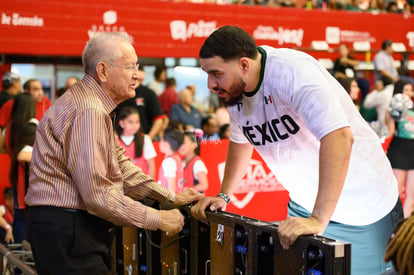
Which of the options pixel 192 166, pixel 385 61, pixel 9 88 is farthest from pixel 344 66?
pixel 9 88

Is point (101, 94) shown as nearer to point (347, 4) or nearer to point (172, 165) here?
point (172, 165)

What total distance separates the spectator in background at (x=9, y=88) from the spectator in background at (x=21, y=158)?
212cm

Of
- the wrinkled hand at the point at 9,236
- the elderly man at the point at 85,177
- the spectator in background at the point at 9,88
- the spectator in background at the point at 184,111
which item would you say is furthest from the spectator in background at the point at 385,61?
the elderly man at the point at 85,177

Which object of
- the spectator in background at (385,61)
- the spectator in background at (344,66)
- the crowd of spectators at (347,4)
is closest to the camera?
the spectator in background at (344,66)

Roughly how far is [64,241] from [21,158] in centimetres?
384

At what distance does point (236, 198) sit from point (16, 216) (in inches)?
111

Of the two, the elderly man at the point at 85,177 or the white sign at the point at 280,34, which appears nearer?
the elderly man at the point at 85,177

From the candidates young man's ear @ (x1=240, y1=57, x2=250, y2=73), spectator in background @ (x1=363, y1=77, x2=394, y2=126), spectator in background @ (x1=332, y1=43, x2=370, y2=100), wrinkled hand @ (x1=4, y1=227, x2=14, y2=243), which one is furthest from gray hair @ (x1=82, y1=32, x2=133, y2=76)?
spectator in background @ (x1=332, y1=43, x2=370, y2=100)

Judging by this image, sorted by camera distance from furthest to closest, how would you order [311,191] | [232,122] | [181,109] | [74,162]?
[181,109] < [232,122] < [311,191] < [74,162]

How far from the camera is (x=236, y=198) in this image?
27.7ft

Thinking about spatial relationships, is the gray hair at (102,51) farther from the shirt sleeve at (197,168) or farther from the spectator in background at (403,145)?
the spectator in background at (403,145)

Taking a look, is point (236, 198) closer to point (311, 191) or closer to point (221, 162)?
point (221, 162)

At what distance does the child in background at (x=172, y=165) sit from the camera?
7801 millimetres

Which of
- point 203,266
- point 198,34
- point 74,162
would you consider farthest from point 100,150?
point 198,34
